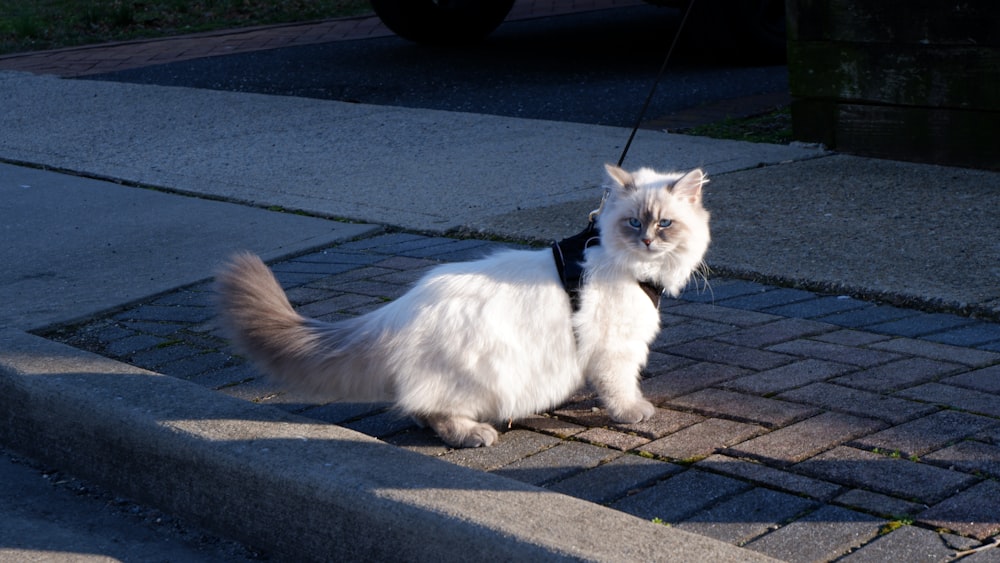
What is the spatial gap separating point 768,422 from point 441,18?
8.98 metres

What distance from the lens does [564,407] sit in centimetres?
350

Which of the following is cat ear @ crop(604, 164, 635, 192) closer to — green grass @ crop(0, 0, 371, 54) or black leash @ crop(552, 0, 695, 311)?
black leash @ crop(552, 0, 695, 311)

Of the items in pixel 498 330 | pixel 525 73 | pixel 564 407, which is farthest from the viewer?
pixel 525 73

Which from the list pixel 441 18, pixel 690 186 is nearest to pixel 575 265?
pixel 690 186

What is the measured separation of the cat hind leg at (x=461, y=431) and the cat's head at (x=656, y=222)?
Result: 2.00 feet

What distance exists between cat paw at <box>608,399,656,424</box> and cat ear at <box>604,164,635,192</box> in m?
0.60

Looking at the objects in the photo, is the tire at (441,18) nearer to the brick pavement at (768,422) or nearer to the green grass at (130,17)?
the green grass at (130,17)

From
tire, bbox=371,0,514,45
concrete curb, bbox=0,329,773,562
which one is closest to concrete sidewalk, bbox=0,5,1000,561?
concrete curb, bbox=0,329,773,562

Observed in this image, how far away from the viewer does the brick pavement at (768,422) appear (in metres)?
2.66

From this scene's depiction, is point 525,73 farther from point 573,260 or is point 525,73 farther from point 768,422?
point 768,422

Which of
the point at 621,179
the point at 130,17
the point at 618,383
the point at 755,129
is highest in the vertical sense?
the point at 130,17

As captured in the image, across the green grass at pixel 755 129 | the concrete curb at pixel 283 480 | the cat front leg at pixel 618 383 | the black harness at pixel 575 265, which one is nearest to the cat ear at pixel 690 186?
the black harness at pixel 575 265

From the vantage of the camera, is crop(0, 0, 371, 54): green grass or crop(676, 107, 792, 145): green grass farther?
crop(0, 0, 371, 54): green grass

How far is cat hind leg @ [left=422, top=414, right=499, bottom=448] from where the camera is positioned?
126 inches
